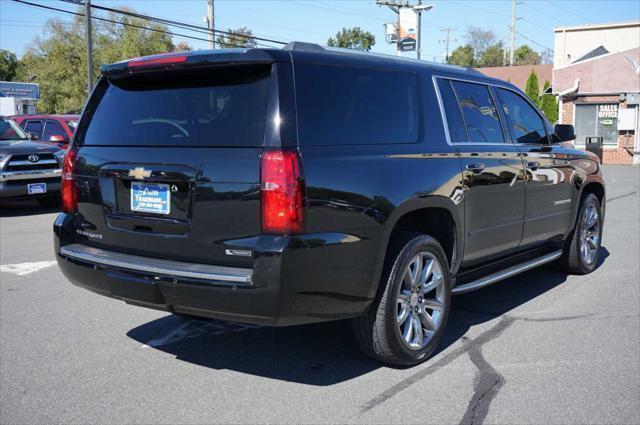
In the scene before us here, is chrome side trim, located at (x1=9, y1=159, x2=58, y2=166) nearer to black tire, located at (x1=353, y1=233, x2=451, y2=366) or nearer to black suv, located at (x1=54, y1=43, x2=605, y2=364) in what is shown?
black suv, located at (x1=54, y1=43, x2=605, y2=364)

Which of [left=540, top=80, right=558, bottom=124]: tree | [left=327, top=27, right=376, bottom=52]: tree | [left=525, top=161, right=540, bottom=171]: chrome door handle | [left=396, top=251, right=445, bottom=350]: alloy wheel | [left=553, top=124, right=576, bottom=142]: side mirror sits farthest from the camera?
[left=327, top=27, right=376, bottom=52]: tree

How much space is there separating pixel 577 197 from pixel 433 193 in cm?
294

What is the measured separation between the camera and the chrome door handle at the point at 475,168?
487 centimetres

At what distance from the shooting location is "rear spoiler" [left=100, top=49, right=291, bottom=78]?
365 centimetres

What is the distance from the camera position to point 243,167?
3.59m

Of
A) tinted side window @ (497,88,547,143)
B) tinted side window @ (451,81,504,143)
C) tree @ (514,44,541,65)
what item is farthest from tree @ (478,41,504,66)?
tinted side window @ (451,81,504,143)

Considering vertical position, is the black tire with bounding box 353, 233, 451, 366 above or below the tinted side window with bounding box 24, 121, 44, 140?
below

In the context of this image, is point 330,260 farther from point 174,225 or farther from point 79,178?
point 79,178

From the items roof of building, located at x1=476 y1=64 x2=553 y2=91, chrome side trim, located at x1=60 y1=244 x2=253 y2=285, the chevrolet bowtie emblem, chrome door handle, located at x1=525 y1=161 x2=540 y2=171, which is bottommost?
chrome side trim, located at x1=60 y1=244 x2=253 y2=285

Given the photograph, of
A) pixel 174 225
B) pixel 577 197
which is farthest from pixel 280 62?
pixel 577 197

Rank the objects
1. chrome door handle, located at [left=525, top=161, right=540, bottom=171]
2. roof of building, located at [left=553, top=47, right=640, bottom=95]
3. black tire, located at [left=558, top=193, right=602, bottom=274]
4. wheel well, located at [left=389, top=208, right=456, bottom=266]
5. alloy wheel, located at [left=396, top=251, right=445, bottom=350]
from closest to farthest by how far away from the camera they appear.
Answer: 1. alloy wheel, located at [left=396, top=251, right=445, bottom=350]
2. wheel well, located at [left=389, top=208, right=456, bottom=266]
3. chrome door handle, located at [left=525, top=161, right=540, bottom=171]
4. black tire, located at [left=558, top=193, right=602, bottom=274]
5. roof of building, located at [left=553, top=47, right=640, bottom=95]

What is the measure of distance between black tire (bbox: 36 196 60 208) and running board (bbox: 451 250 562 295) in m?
10.1

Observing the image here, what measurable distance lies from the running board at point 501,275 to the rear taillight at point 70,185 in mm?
2747

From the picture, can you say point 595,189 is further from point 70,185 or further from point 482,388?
point 70,185
